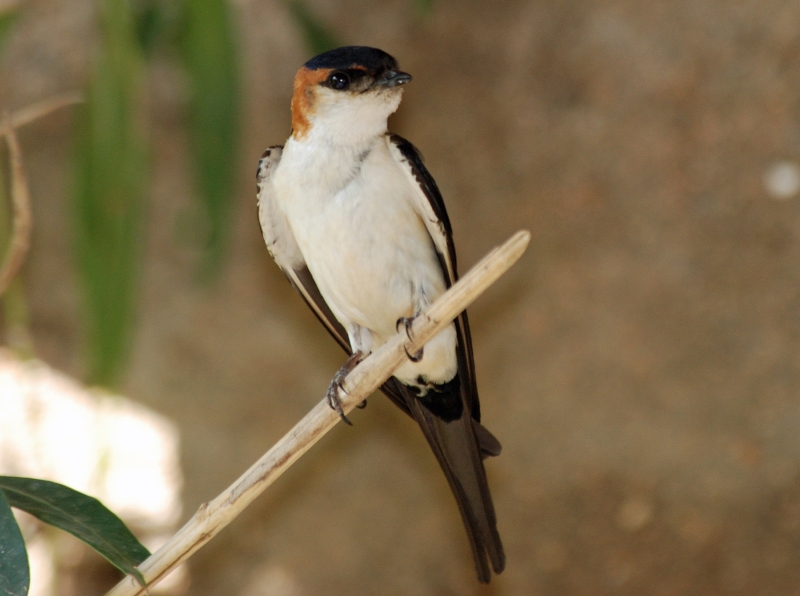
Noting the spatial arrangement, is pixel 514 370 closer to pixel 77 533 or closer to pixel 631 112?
pixel 631 112

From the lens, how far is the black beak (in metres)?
1.73

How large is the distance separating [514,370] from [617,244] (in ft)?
1.96

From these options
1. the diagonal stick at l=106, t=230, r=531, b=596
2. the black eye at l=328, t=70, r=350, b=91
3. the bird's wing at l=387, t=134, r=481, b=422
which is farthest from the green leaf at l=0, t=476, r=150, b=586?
the black eye at l=328, t=70, r=350, b=91

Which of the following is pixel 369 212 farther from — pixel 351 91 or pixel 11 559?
pixel 11 559

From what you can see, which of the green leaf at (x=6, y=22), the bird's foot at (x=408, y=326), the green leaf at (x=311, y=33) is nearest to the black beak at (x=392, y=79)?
the bird's foot at (x=408, y=326)

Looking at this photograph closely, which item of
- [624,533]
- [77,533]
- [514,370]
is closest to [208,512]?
[77,533]

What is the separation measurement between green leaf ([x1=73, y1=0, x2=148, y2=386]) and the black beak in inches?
30.2

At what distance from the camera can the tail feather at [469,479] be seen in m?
1.75

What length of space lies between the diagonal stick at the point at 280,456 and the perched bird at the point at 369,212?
0.29 m

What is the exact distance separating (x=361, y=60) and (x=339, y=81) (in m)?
0.07

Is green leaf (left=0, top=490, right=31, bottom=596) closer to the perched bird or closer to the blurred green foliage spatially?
the perched bird

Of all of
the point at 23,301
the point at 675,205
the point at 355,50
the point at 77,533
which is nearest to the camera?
the point at 77,533

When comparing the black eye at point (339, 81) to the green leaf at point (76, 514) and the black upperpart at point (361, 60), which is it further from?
the green leaf at point (76, 514)

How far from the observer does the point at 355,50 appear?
1.77 m
